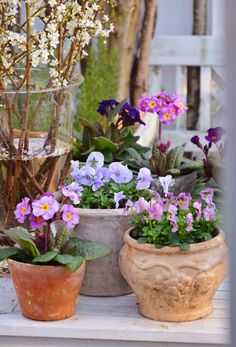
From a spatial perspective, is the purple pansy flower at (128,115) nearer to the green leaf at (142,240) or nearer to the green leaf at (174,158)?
the green leaf at (174,158)

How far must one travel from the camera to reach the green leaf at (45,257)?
63.1 inches

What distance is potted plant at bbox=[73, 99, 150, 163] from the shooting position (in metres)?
2.20

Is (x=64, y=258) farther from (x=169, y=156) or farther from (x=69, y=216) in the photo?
(x=169, y=156)

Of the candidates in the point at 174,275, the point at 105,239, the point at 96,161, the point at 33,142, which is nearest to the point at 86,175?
the point at 96,161

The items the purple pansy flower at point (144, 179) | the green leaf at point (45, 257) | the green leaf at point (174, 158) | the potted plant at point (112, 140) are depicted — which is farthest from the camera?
the potted plant at point (112, 140)

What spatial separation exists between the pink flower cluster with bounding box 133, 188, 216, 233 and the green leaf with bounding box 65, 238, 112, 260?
0.11 meters

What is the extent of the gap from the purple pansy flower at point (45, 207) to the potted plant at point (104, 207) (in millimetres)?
48

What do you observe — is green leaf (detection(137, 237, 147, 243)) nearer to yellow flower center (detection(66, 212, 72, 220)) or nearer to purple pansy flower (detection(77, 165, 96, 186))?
yellow flower center (detection(66, 212, 72, 220))

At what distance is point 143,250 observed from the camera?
1.64 meters

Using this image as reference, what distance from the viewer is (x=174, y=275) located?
5.29 feet

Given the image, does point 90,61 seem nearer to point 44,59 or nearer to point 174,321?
point 44,59

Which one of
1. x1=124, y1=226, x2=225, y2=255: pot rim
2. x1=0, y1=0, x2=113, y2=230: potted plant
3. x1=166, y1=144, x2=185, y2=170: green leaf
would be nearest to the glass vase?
x1=0, y1=0, x2=113, y2=230: potted plant

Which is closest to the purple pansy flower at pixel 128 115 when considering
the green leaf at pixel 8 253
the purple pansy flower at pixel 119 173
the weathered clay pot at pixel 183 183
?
the weathered clay pot at pixel 183 183

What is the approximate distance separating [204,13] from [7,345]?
3397 mm
